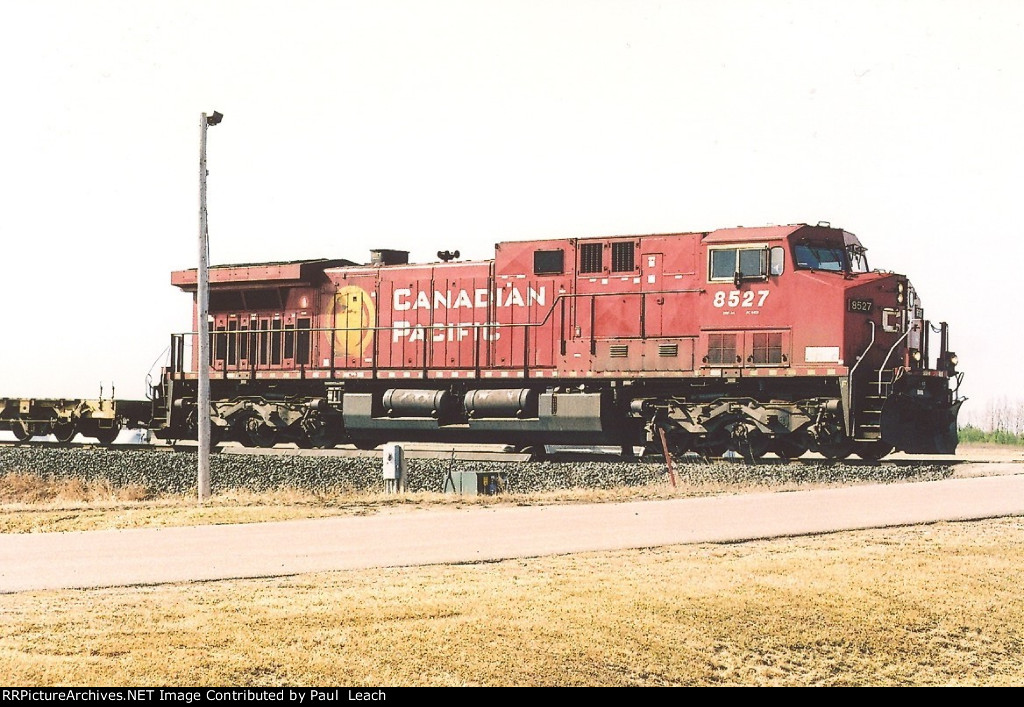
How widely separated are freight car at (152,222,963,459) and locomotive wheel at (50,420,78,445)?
461 centimetres

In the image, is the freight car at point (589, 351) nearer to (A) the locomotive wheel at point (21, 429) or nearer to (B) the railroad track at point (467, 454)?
(B) the railroad track at point (467, 454)

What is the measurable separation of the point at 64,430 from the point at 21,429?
195 centimetres

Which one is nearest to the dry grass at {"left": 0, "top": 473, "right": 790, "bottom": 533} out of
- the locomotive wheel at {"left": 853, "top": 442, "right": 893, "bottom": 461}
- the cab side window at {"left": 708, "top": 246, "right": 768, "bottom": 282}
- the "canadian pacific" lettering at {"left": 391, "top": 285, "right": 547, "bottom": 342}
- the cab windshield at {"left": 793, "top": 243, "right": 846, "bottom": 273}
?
the locomotive wheel at {"left": 853, "top": 442, "right": 893, "bottom": 461}

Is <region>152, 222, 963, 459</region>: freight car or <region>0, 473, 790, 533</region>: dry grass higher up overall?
<region>152, 222, 963, 459</region>: freight car

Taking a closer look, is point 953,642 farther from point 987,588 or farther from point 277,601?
point 277,601

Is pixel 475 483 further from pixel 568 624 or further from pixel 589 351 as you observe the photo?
pixel 568 624

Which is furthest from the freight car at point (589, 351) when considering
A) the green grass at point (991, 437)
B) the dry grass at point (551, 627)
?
the green grass at point (991, 437)

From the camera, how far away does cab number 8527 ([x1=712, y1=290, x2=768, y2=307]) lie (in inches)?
899

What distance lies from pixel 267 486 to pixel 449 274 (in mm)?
6186

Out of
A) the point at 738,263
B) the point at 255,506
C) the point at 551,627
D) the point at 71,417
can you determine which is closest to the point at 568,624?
the point at 551,627

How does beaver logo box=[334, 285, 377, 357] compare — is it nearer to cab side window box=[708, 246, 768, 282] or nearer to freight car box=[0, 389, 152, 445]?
freight car box=[0, 389, 152, 445]

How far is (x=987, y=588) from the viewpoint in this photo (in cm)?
1168
